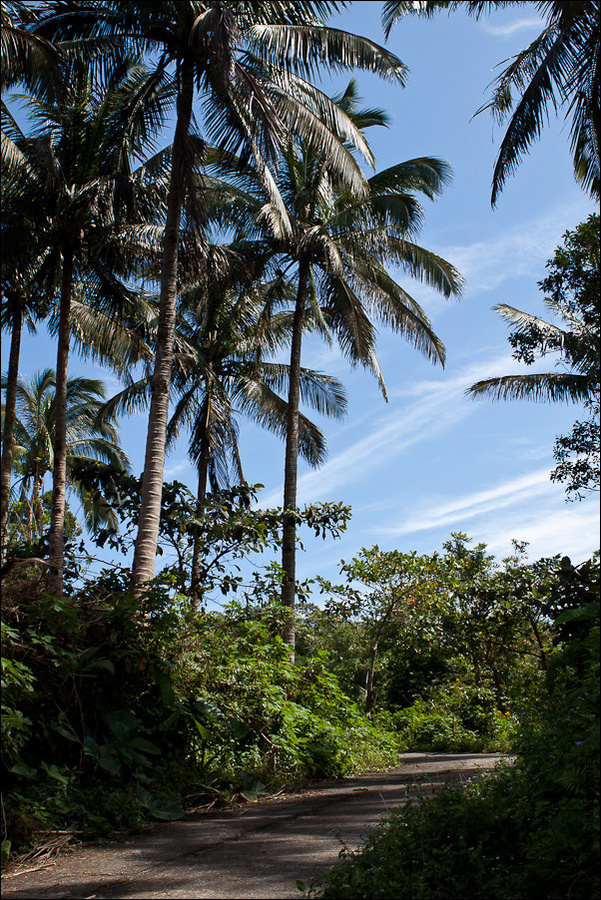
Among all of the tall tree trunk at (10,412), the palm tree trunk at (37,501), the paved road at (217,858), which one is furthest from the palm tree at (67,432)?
the paved road at (217,858)

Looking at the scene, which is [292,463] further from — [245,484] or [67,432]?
[67,432]

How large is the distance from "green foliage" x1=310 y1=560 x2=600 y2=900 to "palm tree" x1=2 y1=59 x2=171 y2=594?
7449 mm

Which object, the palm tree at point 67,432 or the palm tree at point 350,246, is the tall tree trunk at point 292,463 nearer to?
the palm tree at point 350,246

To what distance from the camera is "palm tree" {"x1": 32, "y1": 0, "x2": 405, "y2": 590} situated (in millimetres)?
9102

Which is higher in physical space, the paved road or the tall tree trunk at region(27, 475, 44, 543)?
the tall tree trunk at region(27, 475, 44, 543)

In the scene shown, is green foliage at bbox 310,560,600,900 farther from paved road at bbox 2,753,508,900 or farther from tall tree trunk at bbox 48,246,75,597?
tall tree trunk at bbox 48,246,75,597

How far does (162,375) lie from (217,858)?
6.00 m

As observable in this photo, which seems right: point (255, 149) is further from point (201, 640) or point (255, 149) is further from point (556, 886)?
point (556, 886)

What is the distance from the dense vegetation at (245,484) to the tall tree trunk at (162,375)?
31mm

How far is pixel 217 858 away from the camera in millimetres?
4723

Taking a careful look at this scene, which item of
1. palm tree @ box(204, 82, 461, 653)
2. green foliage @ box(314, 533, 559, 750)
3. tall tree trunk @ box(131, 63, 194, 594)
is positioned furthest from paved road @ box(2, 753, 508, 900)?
palm tree @ box(204, 82, 461, 653)

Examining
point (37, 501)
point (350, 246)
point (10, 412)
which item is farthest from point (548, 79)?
point (37, 501)

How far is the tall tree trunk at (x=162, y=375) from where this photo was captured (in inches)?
334

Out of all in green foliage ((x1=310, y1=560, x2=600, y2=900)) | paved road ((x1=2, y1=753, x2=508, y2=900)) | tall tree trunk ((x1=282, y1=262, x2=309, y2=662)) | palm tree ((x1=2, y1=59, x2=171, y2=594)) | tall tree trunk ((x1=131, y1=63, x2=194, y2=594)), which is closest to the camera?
green foliage ((x1=310, y1=560, x2=600, y2=900))
